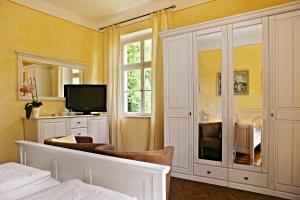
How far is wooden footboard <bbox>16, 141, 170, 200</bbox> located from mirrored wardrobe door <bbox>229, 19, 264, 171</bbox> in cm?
183

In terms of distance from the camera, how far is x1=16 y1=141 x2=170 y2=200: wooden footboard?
1241 millimetres

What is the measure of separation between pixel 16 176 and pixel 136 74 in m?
3.27

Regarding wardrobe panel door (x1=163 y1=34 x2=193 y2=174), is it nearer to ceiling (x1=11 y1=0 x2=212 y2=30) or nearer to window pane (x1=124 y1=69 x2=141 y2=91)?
ceiling (x1=11 y1=0 x2=212 y2=30)

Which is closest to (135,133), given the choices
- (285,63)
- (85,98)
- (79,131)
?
(79,131)

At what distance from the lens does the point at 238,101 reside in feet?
9.03

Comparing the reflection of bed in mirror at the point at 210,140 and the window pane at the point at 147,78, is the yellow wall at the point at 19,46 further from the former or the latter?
the reflection of bed in mirror at the point at 210,140

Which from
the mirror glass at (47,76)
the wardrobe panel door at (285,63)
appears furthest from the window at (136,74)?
the wardrobe panel door at (285,63)

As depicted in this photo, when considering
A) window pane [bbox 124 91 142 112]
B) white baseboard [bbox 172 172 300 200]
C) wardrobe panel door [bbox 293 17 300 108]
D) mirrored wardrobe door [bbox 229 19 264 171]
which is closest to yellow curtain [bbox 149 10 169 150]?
window pane [bbox 124 91 142 112]

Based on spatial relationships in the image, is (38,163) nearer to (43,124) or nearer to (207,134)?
(43,124)

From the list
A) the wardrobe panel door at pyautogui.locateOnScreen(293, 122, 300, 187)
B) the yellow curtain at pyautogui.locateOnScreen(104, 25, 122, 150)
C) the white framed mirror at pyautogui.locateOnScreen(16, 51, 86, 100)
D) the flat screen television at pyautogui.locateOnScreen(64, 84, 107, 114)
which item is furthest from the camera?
the yellow curtain at pyautogui.locateOnScreen(104, 25, 122, 150)

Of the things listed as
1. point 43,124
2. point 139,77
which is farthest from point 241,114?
point 43,124

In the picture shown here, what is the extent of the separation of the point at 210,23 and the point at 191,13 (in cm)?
86

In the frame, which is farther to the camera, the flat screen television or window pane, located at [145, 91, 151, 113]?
window pane, located at [145, 91, 151, 113]

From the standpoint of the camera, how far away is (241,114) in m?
2.74
